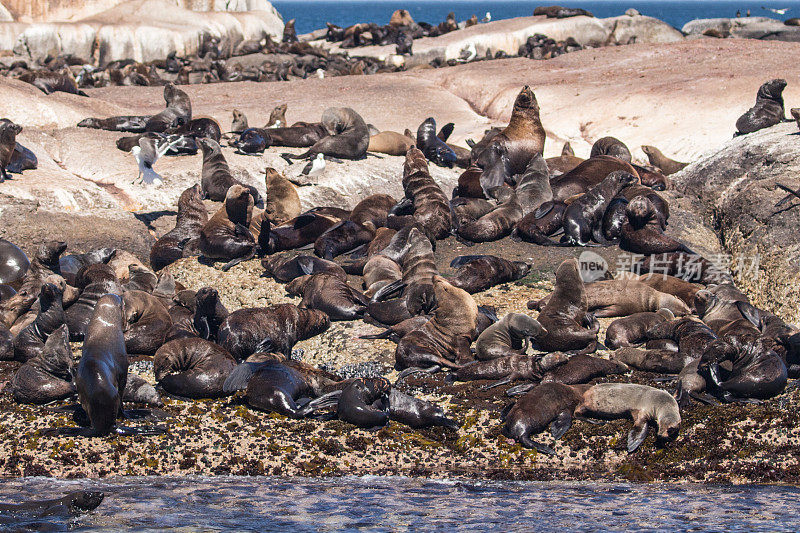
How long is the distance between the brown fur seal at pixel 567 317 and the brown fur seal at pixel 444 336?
2.15 feet

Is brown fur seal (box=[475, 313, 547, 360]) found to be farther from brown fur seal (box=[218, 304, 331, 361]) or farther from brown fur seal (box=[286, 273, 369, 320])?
brown fur seal (box=[218, 304, 331, 361])

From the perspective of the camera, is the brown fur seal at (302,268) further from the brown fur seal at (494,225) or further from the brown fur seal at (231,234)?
the brown fur seal at (494,225)

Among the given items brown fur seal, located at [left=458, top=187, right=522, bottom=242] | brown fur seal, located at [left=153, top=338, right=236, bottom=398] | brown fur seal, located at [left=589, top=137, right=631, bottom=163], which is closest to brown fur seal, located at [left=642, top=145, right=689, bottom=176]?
brown fur seal, located at [left=589, top=137, right=631, bottom=163]

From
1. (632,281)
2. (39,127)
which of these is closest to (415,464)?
(632,281)

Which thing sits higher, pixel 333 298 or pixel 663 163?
pixel 663 163

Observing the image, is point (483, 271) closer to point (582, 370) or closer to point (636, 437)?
point (582, 370)

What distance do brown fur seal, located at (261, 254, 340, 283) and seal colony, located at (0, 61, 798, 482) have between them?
2 centimetres

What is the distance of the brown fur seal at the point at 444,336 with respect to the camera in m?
6.90

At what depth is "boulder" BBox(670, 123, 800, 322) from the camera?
28.9ft

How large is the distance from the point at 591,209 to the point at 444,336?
3.61 metres

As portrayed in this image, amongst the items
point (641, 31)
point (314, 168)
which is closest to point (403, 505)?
point (314, 168)

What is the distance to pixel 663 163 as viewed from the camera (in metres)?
12.5

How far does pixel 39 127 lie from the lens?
13.5 m

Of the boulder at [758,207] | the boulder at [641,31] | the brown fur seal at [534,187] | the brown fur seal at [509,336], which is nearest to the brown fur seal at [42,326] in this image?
the brown fur seal at [509,336]
